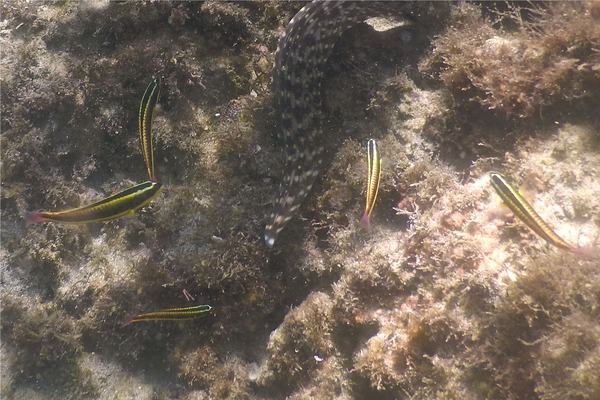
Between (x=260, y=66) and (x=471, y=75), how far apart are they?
91.5 inches

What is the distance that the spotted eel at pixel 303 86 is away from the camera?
14.0 ft

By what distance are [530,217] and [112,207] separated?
315cm

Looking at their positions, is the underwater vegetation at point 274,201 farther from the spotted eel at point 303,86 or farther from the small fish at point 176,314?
the spotted eel at point 303,86

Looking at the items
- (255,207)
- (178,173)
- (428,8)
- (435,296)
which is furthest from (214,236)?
(428,8)

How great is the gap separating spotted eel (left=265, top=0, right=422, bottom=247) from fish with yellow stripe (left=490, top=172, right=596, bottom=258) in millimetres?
1970

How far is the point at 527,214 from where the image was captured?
2.81 meters

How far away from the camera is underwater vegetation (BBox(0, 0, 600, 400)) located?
10.9 ft

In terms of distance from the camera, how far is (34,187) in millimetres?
4879

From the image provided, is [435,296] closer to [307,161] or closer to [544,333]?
[544,333]

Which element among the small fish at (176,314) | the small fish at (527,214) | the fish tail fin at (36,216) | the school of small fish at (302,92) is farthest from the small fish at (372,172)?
the fish tail fin at (36,216)

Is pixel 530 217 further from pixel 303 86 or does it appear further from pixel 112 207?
pixel 112 207

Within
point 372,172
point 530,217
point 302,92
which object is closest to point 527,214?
point 530,217

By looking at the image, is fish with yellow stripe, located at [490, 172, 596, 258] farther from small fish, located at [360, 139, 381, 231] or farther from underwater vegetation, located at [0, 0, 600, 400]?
small fish, located at [360, 139, 381, 231]

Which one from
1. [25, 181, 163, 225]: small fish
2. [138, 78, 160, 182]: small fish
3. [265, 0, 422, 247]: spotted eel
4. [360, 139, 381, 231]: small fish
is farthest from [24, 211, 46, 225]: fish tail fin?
[360, 139, 381, 231]: small fish
